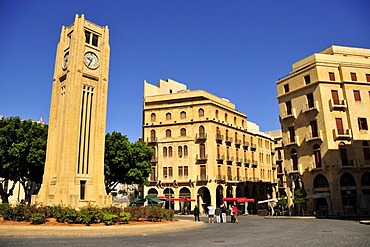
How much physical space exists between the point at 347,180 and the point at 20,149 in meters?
36.9

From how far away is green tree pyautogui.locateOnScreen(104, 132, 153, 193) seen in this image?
3750 centimetres

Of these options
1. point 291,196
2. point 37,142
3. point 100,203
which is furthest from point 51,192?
point 291,196

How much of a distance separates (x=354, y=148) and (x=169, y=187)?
26.7 meters

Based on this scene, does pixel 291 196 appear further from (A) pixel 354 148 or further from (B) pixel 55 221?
(B) pixel 55 221

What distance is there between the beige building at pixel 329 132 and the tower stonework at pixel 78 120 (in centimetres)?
2473

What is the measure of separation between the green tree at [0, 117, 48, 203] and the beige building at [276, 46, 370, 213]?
3112 cm

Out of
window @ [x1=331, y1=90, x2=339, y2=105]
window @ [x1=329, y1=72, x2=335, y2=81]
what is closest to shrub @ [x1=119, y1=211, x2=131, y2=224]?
window @ [x1=331, y1=90, x2=339, y2=105]

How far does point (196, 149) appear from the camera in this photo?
47.7 meters

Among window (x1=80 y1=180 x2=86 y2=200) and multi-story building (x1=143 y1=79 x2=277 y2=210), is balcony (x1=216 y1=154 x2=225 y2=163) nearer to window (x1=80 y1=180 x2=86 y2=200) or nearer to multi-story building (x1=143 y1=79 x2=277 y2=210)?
multi-story building (x1=143 y1=79 x2=277 y2=210)

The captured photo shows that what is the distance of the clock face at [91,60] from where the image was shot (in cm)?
3128

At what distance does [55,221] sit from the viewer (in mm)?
20219

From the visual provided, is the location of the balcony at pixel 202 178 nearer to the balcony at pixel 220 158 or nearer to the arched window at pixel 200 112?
the balcony at pixel 220 158

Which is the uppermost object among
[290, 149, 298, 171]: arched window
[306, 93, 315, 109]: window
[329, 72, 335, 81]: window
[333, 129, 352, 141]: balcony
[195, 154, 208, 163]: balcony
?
[329, 72, 335, 81]: window

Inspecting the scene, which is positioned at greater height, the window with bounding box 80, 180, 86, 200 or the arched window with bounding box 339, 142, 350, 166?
the arched window with bounding box 339, 142, 350, 166
